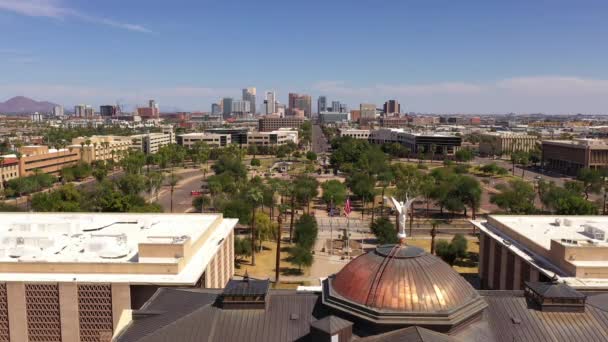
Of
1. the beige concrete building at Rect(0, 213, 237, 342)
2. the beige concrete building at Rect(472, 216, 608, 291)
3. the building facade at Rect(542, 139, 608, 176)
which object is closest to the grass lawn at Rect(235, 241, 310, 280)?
the beige concrete building at Rect(0, 213, 237, 342)

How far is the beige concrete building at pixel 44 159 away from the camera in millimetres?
131625

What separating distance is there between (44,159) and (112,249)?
110 meters

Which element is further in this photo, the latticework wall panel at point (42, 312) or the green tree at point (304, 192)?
the green tree at point (304, 192)

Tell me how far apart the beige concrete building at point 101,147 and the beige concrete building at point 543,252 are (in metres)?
136

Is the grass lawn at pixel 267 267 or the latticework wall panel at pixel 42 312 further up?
the latticework wall panel at pixel 42 312

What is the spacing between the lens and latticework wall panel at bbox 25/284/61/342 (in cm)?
3941

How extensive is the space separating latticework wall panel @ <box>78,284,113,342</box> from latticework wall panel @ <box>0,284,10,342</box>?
6090mm

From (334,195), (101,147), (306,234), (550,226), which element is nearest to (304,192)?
(334,195)

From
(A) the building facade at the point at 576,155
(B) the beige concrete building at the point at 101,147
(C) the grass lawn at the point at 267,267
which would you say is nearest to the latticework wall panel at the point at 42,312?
(C) the grass lawn at the point at 267,267

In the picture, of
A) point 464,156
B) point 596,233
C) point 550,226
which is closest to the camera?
point 596,233

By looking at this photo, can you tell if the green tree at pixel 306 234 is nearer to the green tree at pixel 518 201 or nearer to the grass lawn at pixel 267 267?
Result: the grass lawn at pixel 267 267

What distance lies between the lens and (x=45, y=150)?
142750 mm

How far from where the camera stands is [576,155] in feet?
536

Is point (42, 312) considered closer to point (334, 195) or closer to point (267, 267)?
point (267, 267)
